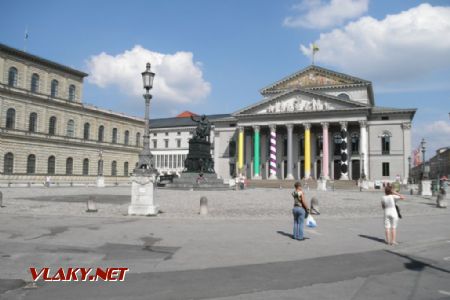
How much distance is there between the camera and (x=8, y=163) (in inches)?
2003

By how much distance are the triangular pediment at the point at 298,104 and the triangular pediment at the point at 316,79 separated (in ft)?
9.47

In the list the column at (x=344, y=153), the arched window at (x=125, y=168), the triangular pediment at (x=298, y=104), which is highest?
the triangular pediment at (x=298, y=104)

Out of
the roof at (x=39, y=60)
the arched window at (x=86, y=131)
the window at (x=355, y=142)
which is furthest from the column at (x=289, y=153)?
the roof at (x=39, y=60)

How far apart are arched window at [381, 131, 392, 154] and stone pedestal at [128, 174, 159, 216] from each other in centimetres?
5414

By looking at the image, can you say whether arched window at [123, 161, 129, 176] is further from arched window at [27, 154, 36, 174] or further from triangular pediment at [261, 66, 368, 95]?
triangular pediment at [261, 66, 368, 95]

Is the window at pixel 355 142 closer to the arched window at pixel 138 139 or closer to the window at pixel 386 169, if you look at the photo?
the window at pixel 386 169

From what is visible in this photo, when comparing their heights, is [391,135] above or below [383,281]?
above

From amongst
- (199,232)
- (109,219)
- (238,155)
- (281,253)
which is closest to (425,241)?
(281,253)

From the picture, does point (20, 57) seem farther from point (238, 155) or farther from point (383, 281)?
point (383, 281)

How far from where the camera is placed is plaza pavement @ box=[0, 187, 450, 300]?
227 inches

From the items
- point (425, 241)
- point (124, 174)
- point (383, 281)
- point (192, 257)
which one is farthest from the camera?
point (124, 174)

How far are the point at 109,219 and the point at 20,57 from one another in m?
48.8

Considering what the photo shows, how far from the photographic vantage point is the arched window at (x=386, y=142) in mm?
61478

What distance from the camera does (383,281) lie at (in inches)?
256
